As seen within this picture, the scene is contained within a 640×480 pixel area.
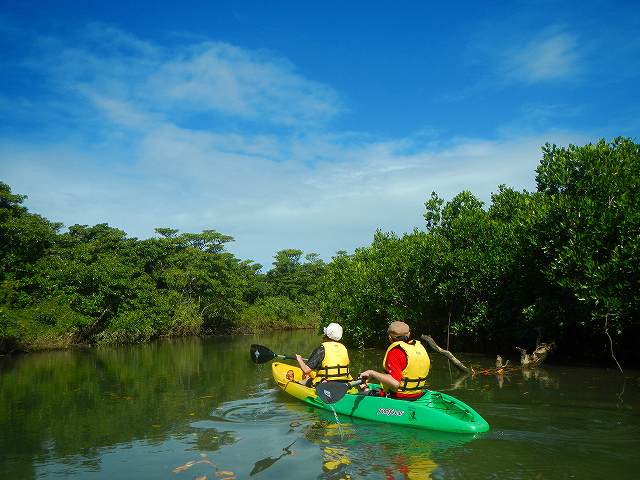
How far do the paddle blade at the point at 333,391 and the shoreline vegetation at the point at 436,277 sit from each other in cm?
670

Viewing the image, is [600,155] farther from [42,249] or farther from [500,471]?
[42,249]

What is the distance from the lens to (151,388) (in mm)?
13055

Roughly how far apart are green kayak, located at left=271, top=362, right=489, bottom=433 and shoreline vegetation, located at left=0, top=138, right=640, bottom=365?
19.5ft

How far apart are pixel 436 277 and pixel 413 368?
36.8ft

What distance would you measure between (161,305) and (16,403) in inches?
778

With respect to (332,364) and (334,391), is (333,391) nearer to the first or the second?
(334,391)

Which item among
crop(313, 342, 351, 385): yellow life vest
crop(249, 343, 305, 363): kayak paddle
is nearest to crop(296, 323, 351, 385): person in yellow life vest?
crop(313, 342, 351, 385): yellow life vest

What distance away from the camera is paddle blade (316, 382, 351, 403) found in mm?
8277

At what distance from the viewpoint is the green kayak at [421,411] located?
7133 mm

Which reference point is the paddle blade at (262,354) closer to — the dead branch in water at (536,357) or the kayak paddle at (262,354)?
the kayak paddle at (262,354)

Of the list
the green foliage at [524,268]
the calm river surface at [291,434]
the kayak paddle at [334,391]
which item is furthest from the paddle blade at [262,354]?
the green foliage at [524,268]

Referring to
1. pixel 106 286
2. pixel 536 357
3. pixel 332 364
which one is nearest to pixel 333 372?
pixel 332 364

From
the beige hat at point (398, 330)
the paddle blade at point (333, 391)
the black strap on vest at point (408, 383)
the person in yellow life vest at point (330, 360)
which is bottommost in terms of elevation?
A: the paddle blade at point (333, 391)

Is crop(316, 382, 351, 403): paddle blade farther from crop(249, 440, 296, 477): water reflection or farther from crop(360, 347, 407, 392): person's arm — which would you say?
crop(249, 440, 296, 477): water reflection
